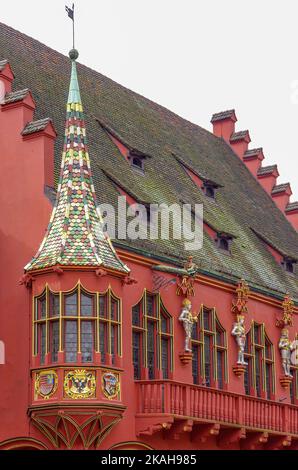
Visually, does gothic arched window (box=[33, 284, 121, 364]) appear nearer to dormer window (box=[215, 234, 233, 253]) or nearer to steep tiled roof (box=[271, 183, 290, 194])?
dormer window (box=[215, 234, 233, 253])

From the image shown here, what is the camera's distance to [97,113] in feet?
134

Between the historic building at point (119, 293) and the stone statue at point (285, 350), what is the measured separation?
0.05 m

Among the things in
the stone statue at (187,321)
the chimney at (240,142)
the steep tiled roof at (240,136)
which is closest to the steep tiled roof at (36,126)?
the stone statue at (187,321)

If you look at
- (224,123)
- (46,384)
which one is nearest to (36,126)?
(46,384)

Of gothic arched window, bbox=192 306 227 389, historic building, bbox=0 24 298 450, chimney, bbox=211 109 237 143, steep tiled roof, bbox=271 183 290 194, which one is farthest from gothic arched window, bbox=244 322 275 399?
chimney, bbox=211 109 237 143

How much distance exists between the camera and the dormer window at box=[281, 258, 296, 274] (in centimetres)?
4388

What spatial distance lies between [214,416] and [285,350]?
19.7ft

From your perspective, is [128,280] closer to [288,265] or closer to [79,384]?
[79,384]

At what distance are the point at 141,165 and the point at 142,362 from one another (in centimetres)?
802

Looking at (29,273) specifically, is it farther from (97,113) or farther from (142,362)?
(97,113)

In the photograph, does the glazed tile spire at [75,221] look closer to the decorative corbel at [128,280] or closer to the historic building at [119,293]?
the historic building at [119,293]

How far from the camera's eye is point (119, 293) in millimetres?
32375

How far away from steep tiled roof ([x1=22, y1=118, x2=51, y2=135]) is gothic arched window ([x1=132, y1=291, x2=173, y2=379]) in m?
5.31

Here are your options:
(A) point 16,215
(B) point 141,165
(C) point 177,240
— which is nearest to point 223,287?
(C) point 177,240
